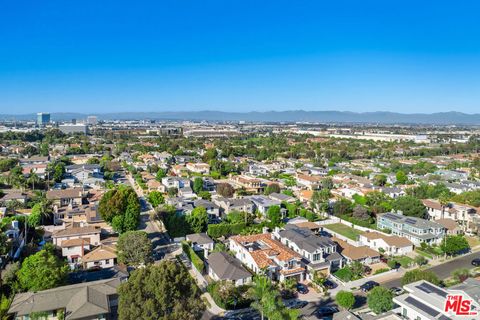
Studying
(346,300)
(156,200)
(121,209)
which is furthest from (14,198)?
(346,300)

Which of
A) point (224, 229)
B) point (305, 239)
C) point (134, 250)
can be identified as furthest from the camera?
point (224, 229)

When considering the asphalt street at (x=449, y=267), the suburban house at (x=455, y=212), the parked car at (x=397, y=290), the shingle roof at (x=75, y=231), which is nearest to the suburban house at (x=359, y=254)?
the asphalt street at (x=449, y=267)

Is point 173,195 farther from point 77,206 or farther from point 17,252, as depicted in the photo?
point 17,252

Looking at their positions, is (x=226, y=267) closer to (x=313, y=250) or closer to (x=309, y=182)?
(x=313, y=250)

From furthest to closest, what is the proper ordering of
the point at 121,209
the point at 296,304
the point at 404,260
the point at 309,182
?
the point at 309,182 → the point at 121,209 → the point at 404,260 → the point at 296,304

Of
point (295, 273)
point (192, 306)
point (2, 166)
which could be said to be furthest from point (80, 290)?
point (2, 166)
